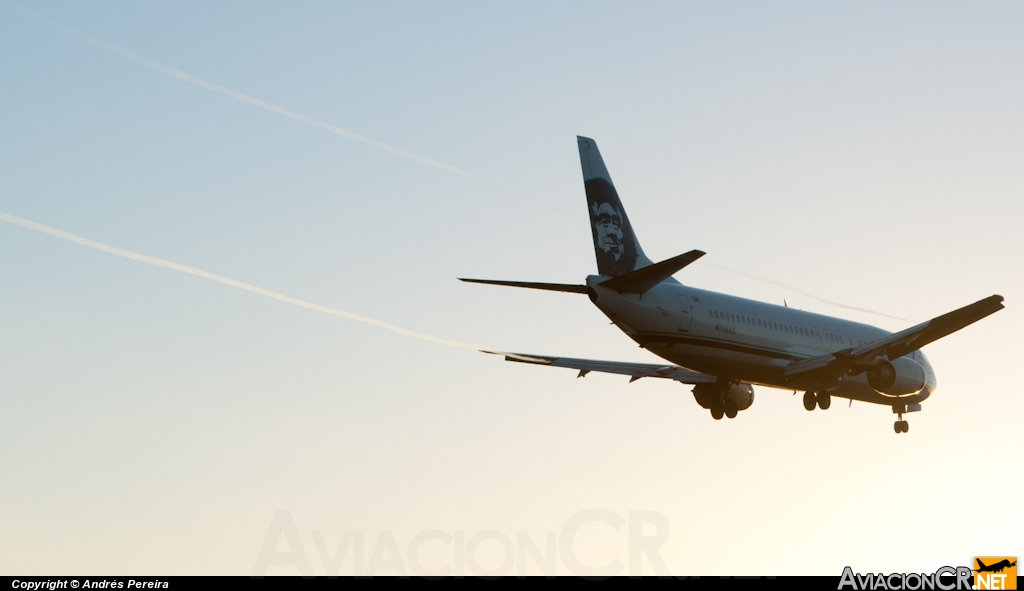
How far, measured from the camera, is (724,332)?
4838cm

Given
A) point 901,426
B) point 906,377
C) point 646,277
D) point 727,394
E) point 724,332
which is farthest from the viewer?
point 901,426

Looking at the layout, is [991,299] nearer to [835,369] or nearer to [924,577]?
[835,369]

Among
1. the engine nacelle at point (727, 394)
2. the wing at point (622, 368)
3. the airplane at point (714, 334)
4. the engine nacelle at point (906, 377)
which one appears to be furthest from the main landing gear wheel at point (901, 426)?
the wing at point (622, 368)

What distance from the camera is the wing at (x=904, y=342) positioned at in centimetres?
4414

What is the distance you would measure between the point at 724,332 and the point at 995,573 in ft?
50.9

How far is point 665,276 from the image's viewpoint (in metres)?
43.1

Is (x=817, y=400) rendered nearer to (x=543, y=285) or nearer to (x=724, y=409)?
(x=724, y=409)

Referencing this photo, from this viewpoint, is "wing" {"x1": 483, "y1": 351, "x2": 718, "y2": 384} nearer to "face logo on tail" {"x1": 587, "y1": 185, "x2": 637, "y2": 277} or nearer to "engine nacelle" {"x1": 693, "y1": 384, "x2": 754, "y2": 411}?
"engine nacelle" {"x1": 693, "y1": 384, "x2": 754, "y2": 411}

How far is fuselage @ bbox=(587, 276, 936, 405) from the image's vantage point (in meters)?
46.2

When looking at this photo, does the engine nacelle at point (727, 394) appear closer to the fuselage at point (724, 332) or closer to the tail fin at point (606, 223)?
the fuselage at point (724, 332)

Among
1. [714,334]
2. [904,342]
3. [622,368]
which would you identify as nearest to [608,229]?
[714,334]

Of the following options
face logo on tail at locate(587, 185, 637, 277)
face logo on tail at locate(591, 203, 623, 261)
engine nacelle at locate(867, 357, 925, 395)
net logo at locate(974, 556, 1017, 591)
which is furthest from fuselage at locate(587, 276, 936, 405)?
net logo at locate(974, 556, 1017, 591)

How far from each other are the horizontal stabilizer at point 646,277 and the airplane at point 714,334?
44 mm

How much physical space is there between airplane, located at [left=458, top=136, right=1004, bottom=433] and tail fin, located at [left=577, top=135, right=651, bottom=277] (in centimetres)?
4
